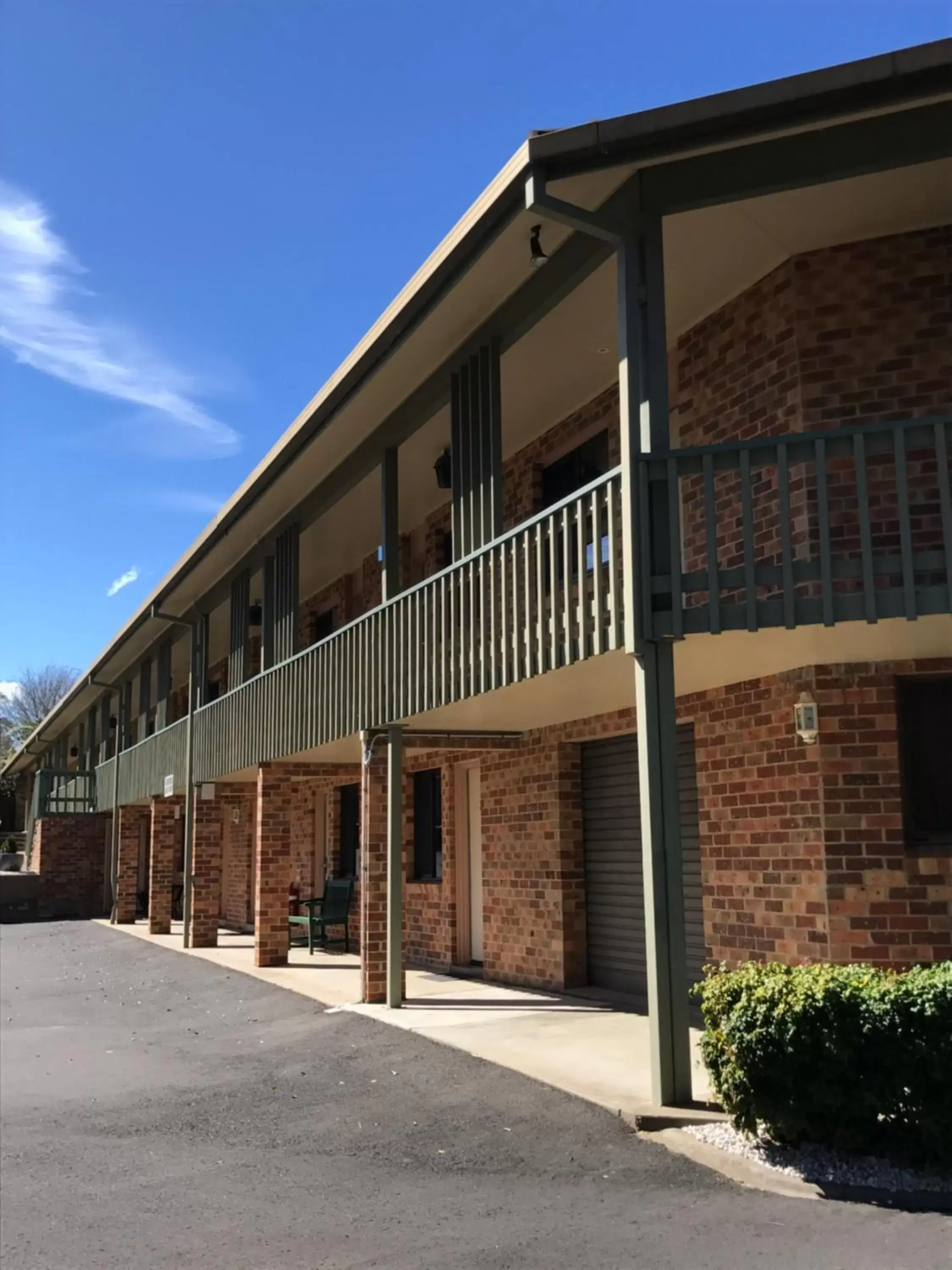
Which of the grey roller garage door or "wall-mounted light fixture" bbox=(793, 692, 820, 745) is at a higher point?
"wall-mounted light fixture" bbox=(793, 692, 820, 745)

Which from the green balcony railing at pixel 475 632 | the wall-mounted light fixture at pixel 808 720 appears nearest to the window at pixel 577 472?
the green balcony railing at pixel 475 632

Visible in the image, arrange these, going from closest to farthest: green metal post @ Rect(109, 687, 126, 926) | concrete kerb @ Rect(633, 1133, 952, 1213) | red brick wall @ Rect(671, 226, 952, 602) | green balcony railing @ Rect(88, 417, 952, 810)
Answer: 1. concrete kerb @ Rect(633, 1133, 952, 1213)
2. green balcony railing @ Rect(88, 417, 952, 810)
3. red brick wall @ Rect(671, 226, 952, 602)
4. green metal post @ Rect(109, 687, 126, 926)

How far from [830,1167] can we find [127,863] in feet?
75.8

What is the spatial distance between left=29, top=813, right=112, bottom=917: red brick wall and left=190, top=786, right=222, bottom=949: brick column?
44.2 ft

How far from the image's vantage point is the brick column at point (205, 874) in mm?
18531

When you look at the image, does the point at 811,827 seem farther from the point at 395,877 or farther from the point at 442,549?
the point at 442,549

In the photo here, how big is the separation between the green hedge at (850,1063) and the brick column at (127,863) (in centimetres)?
2237

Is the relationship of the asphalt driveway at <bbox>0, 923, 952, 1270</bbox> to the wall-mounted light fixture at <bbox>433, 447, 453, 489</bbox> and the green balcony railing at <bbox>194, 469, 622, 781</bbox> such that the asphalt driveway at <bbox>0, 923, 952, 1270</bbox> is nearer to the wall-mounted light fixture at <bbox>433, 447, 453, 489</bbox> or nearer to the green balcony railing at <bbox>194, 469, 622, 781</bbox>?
the green balcony railing at <bbox>194, 469, 622, 781</bbox>

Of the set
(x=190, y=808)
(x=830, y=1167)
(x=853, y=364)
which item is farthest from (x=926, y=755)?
(x=190, y=808)

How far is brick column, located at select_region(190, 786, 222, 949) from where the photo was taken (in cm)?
1853

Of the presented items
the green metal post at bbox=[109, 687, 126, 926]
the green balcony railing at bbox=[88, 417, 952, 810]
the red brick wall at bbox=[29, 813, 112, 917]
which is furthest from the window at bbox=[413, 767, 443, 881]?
the red brick wall at bbox=[29, 813, 112, 917]

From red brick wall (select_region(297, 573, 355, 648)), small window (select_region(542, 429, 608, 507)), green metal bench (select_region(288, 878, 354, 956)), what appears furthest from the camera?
red brick wall (select_region(297, 573, 355, 648))

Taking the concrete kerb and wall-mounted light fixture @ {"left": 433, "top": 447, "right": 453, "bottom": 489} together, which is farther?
wall-mounted light fixture @ {"left": 433, "top": 447, "right": 453, "bottom": 489}

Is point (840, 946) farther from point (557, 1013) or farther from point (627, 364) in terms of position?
point (627, 364)
